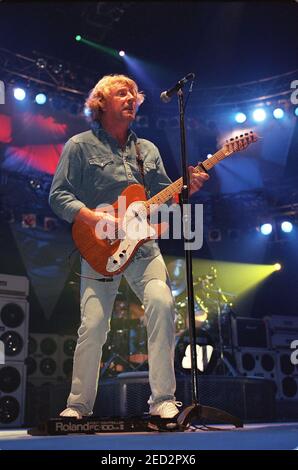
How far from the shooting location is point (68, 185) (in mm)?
3492

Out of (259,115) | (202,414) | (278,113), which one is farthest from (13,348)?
(278,113)

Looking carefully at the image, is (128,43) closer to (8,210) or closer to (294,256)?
(8,210)

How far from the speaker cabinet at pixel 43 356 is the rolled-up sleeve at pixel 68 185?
17.8 feet

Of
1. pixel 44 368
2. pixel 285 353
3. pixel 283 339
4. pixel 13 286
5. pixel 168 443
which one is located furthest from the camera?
pixel 283 339

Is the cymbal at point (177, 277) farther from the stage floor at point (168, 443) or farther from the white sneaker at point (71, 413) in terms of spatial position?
the stage floor at point (168, 443)

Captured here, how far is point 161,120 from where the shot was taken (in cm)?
1048

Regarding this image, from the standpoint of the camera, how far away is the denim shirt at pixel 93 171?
348cm

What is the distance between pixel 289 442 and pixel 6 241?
8.33 meters

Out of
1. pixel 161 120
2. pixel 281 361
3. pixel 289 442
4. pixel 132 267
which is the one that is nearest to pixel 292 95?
pixel 161 120

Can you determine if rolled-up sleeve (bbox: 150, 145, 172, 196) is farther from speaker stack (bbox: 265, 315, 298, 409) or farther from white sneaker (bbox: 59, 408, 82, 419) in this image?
speaker stack (bbox: 265, 315, 298, 409)

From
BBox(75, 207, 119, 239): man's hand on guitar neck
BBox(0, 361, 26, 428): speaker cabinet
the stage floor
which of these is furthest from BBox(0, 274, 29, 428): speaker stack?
the stage floor

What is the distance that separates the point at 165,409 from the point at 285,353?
6.92 m

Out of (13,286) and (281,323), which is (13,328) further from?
(281,323)

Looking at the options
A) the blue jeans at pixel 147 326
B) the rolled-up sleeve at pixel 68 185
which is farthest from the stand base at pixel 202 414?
the rolled-up sleeve at pixel 68 185
